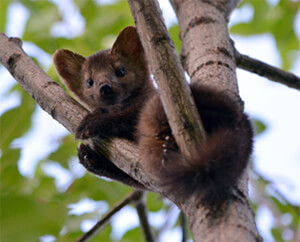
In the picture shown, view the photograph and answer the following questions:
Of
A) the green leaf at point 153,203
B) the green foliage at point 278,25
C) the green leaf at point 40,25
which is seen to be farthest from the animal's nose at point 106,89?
the green foliage at point 278,25

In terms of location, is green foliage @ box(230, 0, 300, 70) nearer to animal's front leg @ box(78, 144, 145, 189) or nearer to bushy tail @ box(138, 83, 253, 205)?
animal's front leg @ box(78, 144, 145, 189)

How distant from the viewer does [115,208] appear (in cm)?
455

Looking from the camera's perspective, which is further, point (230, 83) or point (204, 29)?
point (204, 29)

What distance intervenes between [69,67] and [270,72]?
2.58 m

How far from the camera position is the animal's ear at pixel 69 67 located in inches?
213

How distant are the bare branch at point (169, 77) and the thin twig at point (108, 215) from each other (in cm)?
198

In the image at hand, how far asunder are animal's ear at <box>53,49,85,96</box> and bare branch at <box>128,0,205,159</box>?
9.43 ft

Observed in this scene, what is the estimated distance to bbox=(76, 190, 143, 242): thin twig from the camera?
4.19 metres

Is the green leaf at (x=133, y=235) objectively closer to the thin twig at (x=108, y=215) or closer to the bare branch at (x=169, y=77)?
the thin twig at (x=108, y=215)

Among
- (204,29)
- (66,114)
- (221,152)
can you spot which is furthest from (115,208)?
(221,152)

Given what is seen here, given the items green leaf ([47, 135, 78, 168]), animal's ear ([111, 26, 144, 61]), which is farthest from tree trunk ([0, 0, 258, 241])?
green leaf ([47, 135, 78, 168])

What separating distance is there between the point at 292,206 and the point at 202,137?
8.21ft

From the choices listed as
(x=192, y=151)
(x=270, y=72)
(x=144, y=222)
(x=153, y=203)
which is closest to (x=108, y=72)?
(x=153, y=203)

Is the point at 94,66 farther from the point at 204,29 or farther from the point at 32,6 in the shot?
the point at 204,29
